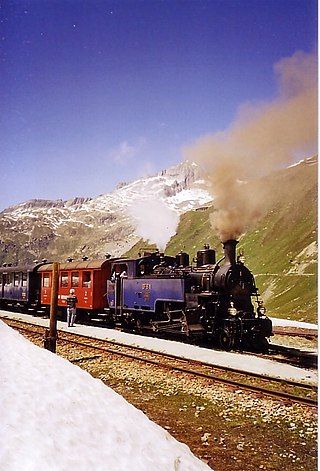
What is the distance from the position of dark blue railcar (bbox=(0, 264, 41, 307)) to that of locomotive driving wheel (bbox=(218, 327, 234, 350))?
12508 mm

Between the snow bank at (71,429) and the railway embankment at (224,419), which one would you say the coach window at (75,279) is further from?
the snow bank at (71,429)

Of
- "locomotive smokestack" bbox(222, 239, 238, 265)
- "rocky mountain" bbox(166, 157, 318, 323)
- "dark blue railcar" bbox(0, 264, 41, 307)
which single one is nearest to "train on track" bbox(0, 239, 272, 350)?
"locomotive smokestack" bbox(222, 239, 238, 265)

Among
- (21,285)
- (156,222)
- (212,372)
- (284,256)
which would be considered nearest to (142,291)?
(212,372)

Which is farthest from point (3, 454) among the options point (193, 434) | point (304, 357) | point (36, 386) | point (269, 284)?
point (269, 284)

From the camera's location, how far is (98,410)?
5699 millimetres

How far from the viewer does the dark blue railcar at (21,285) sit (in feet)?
75.4

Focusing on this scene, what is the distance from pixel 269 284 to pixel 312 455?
66.1ft

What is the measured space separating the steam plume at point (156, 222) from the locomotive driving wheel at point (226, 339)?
696cm

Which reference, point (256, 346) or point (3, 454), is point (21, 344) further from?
point (256, 346)

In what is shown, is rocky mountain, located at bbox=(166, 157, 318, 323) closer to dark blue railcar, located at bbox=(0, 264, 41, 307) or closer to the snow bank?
dark blue railcar, located at bbox=(0, 264, 41, 307)

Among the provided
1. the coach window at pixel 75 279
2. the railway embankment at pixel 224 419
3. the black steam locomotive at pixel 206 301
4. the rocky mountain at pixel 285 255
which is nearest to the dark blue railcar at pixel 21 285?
the coach window at pixel 75 279

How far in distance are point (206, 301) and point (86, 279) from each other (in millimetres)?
7375

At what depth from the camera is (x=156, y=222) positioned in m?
22.2

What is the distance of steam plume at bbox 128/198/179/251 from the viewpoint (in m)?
20.1
